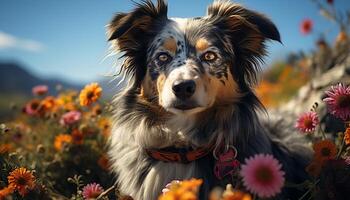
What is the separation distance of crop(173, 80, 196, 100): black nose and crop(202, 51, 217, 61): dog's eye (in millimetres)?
526

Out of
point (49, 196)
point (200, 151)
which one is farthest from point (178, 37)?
point (49, 196)

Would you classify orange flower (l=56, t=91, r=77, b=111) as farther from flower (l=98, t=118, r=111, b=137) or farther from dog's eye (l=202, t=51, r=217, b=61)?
dog's eye (l=202, t=51, r=217, b=61)

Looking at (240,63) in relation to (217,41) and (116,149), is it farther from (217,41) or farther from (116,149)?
(116,149)

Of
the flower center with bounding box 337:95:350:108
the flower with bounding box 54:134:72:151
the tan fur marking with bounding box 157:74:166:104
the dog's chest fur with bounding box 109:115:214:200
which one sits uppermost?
the flower center with bounding box 337:95:350:108

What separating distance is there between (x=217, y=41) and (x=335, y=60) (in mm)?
3786

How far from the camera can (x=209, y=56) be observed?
3959 mm

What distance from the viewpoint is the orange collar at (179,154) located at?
382 centimetres

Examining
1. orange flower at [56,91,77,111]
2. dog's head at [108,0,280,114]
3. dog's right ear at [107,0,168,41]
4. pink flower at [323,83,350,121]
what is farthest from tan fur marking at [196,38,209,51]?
orange flower at [56,91,77,111]

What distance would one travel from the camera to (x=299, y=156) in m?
4.73

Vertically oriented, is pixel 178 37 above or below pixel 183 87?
above

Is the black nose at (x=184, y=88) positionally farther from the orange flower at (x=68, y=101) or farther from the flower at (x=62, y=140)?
the orange flower at (x=68, y=101)

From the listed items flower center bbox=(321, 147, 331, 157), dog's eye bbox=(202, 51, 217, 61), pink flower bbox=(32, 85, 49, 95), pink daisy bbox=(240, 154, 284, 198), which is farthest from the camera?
pink flower bbox=(32, 85, 49, 95)

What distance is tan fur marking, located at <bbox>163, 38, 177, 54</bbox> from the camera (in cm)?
399

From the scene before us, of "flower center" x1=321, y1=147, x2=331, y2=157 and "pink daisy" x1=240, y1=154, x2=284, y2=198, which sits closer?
"pink daisy" x1=240, y1=154, x2=284, y2=198
